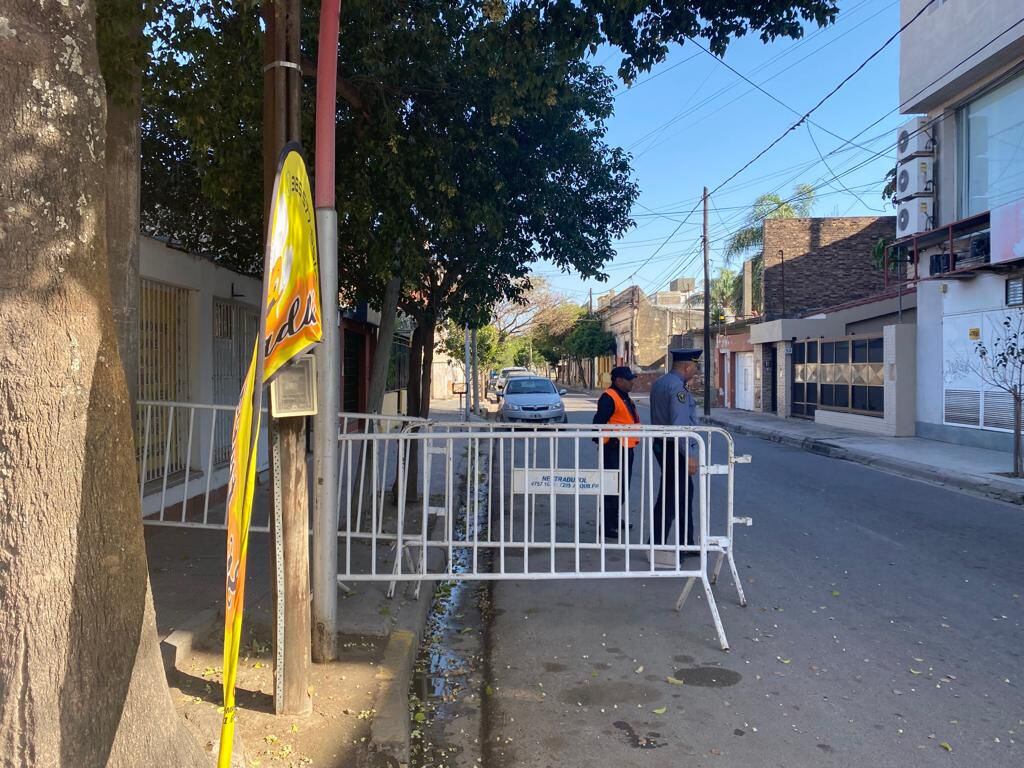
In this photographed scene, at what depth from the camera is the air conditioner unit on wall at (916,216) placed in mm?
17859

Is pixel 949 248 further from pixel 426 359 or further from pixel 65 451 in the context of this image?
Result: pixel 65 451

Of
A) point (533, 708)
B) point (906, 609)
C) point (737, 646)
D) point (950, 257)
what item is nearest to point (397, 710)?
point (533, 708)

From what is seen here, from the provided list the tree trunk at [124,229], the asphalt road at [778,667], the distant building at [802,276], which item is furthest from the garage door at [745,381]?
the tree trunk at [124,229]

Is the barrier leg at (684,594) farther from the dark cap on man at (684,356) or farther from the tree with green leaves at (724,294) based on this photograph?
the tree with green leaves at (724,294)

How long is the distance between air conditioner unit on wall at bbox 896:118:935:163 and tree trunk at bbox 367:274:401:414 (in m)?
14.5

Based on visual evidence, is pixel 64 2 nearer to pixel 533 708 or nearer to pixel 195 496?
pixel 533 708

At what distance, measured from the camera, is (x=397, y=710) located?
399cm

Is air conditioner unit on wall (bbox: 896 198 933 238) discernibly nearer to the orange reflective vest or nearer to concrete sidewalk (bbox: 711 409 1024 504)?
concrete sidewalk (bbox: 711 409 1024 504)

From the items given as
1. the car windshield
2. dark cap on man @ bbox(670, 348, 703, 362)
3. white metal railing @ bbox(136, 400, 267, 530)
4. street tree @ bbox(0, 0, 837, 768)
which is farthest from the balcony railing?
street tree @ bbox(0, 0, 837, 768)

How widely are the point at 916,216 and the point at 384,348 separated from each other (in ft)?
47.1

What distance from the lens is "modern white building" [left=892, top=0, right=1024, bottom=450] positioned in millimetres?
15195

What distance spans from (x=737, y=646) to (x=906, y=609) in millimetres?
1681

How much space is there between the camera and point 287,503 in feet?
12.7

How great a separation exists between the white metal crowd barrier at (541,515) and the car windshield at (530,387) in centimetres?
1404
